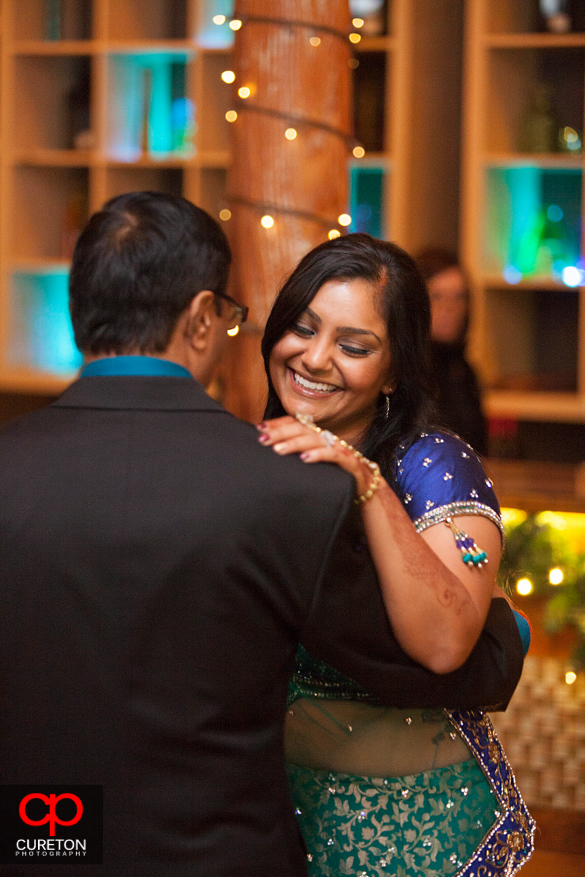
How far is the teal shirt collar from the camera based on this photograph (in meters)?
1.07

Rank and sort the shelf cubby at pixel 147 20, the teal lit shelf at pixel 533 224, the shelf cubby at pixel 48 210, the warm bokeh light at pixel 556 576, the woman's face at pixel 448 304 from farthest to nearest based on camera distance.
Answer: the shelf cubby at pixel 48 210 → the shelf cubby at pixel 147 20 → the teal lit shelf at pixel 533 224 → the woman's face at pixel 448 304 → the warm bokeh light at pixel 556 576

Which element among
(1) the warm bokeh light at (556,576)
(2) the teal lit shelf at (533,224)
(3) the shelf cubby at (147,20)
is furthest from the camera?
(3) the shelf cubby at (147,20)

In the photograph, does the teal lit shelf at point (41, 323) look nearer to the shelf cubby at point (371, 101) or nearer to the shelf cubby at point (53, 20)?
the shelf cubby at point (53, 20)

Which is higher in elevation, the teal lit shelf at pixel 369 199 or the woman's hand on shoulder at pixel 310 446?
the teal lit shelf at pixel 369 199

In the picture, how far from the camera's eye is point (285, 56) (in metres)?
1.87

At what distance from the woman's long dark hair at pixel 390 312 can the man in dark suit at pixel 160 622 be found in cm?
37

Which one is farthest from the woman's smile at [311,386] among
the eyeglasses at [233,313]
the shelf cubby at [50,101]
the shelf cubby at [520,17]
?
the shelf cubby at [50,101]

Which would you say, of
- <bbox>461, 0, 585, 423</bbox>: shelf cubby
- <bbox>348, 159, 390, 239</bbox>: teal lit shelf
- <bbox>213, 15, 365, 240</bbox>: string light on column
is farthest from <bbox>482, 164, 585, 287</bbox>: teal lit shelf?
<bbox>213, 15, 365, 240</bbox>: string light on column

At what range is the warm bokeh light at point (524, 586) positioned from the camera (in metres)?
2.63

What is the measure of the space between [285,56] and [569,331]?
95.3 inches

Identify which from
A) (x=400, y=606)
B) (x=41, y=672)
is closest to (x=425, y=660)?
(x=400, y=606)

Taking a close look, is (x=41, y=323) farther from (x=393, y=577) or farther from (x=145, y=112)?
(x=393, y=577)

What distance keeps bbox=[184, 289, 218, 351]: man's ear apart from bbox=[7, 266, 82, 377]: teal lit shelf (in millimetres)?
3118

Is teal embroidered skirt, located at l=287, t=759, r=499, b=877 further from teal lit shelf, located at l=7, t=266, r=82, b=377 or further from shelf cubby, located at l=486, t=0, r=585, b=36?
teal lit shelf, located at l=7, t=266, r=82, b=377
